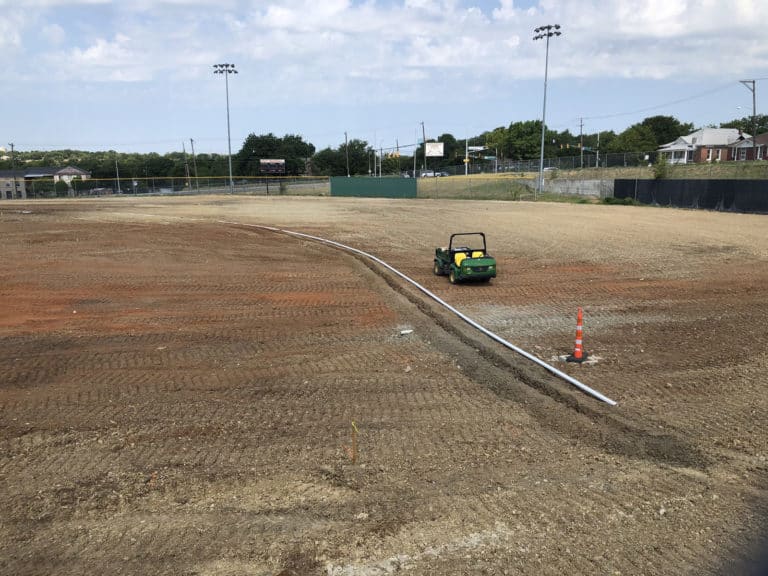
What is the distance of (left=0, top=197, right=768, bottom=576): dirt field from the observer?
4766mm

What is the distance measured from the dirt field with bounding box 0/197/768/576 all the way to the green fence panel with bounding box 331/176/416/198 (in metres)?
56.6

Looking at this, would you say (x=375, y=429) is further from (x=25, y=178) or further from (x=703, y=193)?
(x=25, y=178)

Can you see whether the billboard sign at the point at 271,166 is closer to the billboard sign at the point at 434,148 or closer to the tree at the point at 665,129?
the billboard sign at the point at 434,148

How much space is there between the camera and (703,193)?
41.7 meters

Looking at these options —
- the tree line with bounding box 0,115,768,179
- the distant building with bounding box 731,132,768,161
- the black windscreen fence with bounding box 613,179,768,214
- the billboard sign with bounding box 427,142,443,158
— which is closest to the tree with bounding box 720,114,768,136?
the tree line with bounding box 0,115,768,179

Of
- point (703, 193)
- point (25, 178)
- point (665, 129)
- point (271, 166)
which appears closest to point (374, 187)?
point (271, 166)

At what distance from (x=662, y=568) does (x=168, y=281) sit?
46.5 feet

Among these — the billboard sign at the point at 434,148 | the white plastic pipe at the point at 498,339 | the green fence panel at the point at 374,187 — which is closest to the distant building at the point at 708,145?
the billboard sign at the point at 434,148

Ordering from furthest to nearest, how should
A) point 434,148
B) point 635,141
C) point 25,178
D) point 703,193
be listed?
point 635,141 → point 434,148 → point 25,178 → point 703,193

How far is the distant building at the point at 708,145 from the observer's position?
332ft

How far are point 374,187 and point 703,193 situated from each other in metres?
40.0

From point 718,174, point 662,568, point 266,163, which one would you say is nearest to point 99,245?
point 662,568

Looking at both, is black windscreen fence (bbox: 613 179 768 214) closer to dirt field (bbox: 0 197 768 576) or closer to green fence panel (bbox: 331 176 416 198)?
dirt field (bbox: 0 197 768 576)

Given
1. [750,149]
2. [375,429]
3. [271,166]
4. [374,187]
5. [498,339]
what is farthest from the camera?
[271,166]
